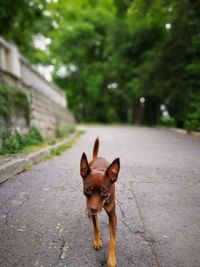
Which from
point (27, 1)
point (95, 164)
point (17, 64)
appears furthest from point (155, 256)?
point (27, 1)

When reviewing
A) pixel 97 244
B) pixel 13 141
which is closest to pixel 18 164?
pixel 13 141

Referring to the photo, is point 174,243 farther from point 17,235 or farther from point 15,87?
point 15,87

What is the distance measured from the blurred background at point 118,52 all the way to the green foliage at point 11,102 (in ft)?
16.3

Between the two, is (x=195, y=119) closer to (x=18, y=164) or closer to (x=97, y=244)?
(x=18, y=164)

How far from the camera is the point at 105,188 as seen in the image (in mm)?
2176

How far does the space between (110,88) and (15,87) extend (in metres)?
29.2

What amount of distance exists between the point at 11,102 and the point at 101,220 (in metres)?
4.86

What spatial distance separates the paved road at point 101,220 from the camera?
2.43 m

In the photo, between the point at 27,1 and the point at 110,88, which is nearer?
the point at 27,1

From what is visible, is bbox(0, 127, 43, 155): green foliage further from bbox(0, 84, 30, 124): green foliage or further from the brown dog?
the brown dog

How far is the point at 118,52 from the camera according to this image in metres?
24.3

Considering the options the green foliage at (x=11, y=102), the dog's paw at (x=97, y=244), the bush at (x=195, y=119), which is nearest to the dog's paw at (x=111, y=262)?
the dog's paw at (x=97, y=244)

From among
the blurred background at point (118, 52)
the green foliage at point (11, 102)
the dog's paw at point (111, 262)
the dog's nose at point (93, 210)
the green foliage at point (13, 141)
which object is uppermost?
the blurred background at point (118, 52)

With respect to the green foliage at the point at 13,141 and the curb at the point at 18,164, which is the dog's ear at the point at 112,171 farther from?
the green foliage at the point at 13,141
